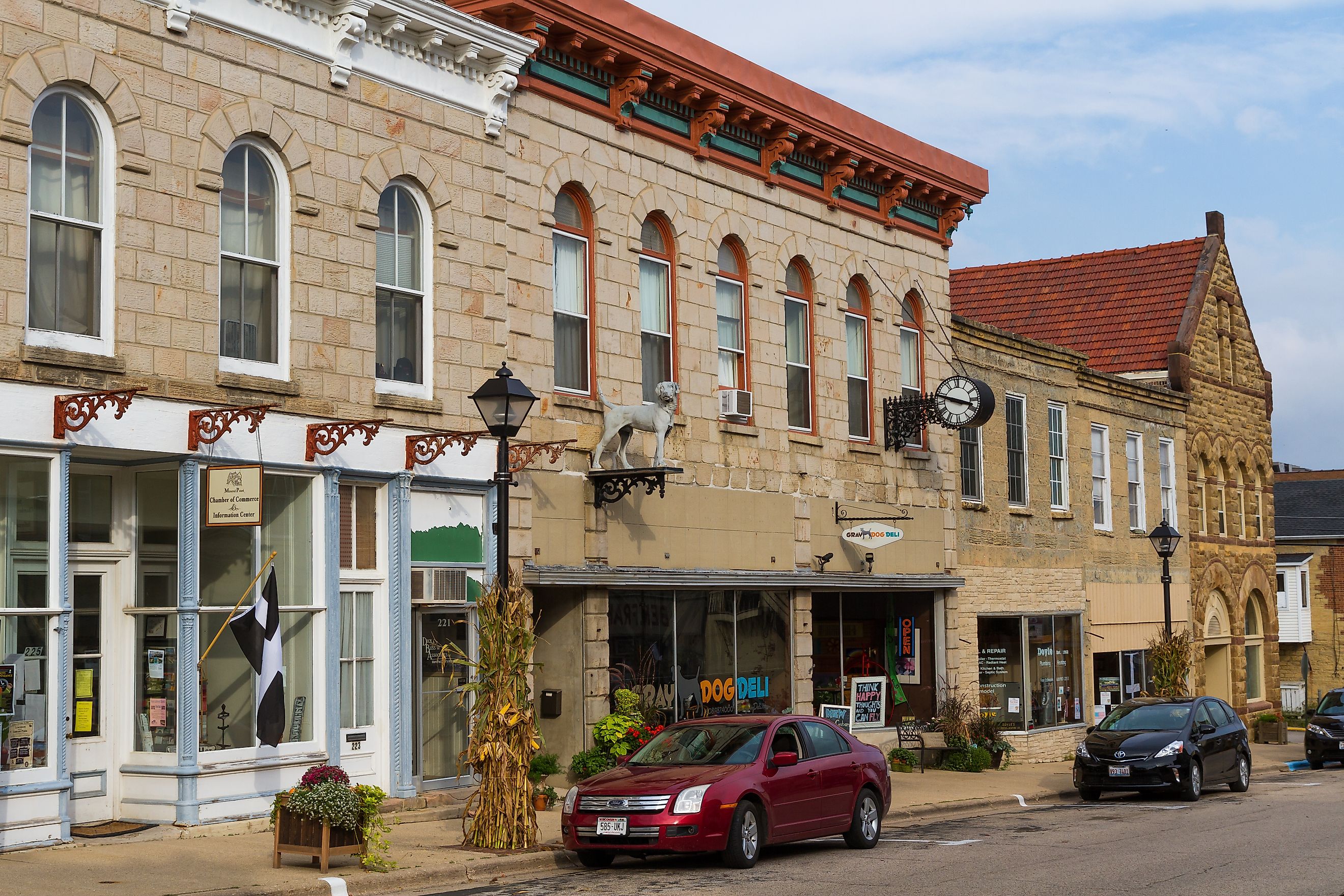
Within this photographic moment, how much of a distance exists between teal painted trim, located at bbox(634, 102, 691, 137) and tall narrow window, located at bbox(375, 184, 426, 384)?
4.42 meters

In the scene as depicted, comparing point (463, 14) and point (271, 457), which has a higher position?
point (463, 14)

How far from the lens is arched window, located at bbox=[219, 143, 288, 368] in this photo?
51.2ft

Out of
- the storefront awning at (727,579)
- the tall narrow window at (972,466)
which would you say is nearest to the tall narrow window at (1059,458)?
the tall narrow window at (972,466)

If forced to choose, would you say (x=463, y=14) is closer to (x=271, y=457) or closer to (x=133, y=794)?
(x=271, y=457)

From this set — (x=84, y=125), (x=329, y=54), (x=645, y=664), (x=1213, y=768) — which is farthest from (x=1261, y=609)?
(x=84, y=125)

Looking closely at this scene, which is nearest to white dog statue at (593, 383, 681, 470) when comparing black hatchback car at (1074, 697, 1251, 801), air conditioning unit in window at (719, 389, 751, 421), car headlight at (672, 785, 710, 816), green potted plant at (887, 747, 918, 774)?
air conditioning unit in window at (719, 389, 751, 421)

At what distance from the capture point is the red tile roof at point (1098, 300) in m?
38.2

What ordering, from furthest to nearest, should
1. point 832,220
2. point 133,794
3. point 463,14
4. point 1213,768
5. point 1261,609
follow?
1. point 1261,609
2. point 832,220
3. point 1213,768
4. point 463,14
5. point 133,794

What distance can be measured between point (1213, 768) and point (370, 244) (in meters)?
14.1

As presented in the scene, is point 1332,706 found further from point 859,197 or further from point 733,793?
point 733,793

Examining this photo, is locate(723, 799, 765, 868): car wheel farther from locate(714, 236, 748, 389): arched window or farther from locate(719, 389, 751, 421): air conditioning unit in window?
locate(714, 236, 748, 389): arched window

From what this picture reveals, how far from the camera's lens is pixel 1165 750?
2169 centimetres

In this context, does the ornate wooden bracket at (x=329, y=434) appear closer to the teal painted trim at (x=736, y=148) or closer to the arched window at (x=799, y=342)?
the teal painted trim at (x=736, y=148)

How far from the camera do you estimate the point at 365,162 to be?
17078 millimetres
